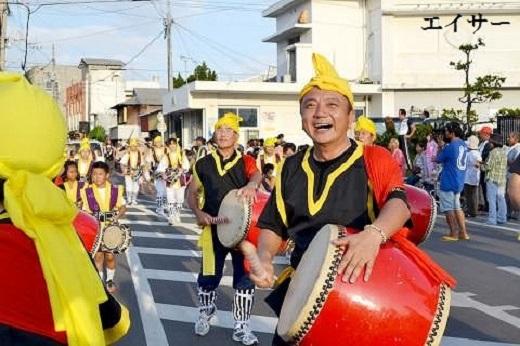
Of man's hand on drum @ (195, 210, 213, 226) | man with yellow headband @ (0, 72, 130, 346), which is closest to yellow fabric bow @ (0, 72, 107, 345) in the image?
man with yellow headband @ (0, 72, 130, 346)

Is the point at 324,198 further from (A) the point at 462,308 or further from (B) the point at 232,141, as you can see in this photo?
(A) the point at 462,308

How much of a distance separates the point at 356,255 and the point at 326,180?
728 mm

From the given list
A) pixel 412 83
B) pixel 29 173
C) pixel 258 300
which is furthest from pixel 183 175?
pixel 412 83

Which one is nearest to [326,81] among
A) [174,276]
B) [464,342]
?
[464,342]

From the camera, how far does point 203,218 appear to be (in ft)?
21.1

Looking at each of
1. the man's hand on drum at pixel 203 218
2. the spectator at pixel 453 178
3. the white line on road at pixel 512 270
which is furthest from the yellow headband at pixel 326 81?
the spectator at pixel 453 178

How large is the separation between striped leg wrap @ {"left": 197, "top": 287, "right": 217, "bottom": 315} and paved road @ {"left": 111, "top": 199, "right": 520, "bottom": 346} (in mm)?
245

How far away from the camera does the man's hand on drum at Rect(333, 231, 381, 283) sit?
115 inches

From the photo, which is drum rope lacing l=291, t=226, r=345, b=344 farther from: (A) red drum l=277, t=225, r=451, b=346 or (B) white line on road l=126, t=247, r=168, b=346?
(B) white line on road l=126, t=247, r=168, b=346

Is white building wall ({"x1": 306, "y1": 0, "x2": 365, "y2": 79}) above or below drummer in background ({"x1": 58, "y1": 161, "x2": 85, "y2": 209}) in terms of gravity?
above

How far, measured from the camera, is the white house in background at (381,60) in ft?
117

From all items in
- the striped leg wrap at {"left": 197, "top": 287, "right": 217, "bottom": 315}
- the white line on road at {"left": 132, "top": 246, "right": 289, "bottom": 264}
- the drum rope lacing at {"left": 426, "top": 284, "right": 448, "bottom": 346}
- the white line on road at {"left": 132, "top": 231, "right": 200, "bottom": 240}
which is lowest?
the white line on road at {"left": 132, "top": 231, "right": 200, "bottom": 240}

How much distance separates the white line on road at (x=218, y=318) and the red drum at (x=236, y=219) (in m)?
1.23

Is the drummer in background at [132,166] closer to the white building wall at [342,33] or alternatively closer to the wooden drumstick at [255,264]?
the wooden drumstick at [255,264]
